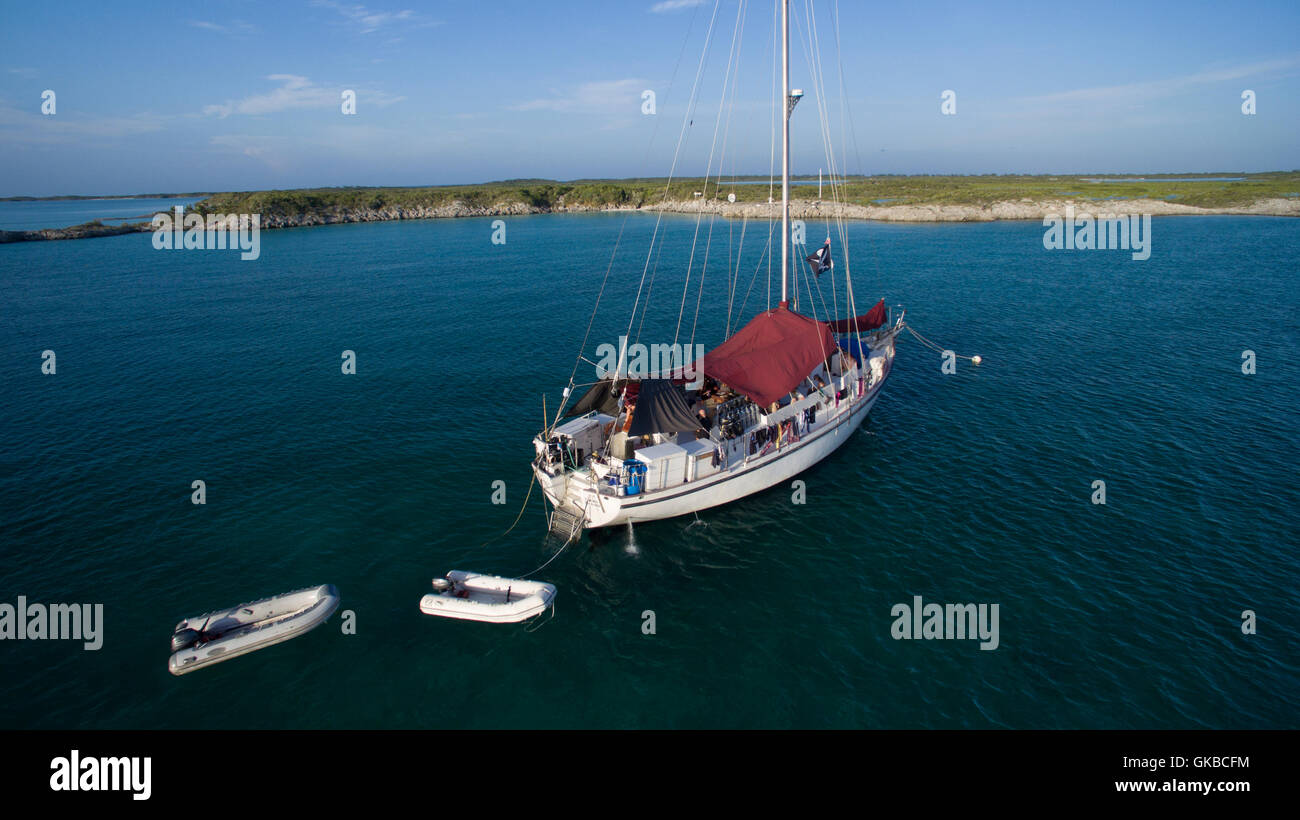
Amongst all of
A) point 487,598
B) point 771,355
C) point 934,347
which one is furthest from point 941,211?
point 487,598

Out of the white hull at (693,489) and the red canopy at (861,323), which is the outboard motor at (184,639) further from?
the red canopy at (861,323)

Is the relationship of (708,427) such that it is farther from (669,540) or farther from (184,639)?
(184,639)

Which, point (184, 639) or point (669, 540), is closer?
point (184, 639)

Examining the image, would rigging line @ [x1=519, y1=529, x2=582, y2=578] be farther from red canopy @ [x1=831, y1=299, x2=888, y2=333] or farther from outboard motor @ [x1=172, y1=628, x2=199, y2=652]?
red canopy @ [x1=831, y1=299, x2=888, y2=333]

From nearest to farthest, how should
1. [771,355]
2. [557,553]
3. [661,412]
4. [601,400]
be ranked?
1. [557,553]
2. [661,412]
3. [601,400]
4. [771,355]

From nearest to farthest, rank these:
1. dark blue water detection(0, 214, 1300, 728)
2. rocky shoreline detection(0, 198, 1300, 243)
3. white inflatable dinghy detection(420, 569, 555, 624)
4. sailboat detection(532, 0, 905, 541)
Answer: dark blue water detection(0, 214, 1300, 728) < white inflatable dinghy detection(420, 569, 555, 624) < sailboat detection(532, 0, 905, 541) < rocky shoreline detection(0, 198, 1300, 243)

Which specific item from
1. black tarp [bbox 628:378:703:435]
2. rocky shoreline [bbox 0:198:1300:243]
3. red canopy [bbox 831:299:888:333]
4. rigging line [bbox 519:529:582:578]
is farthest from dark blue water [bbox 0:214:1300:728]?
rocky shoreline [bbox 0:198:1300:243]
